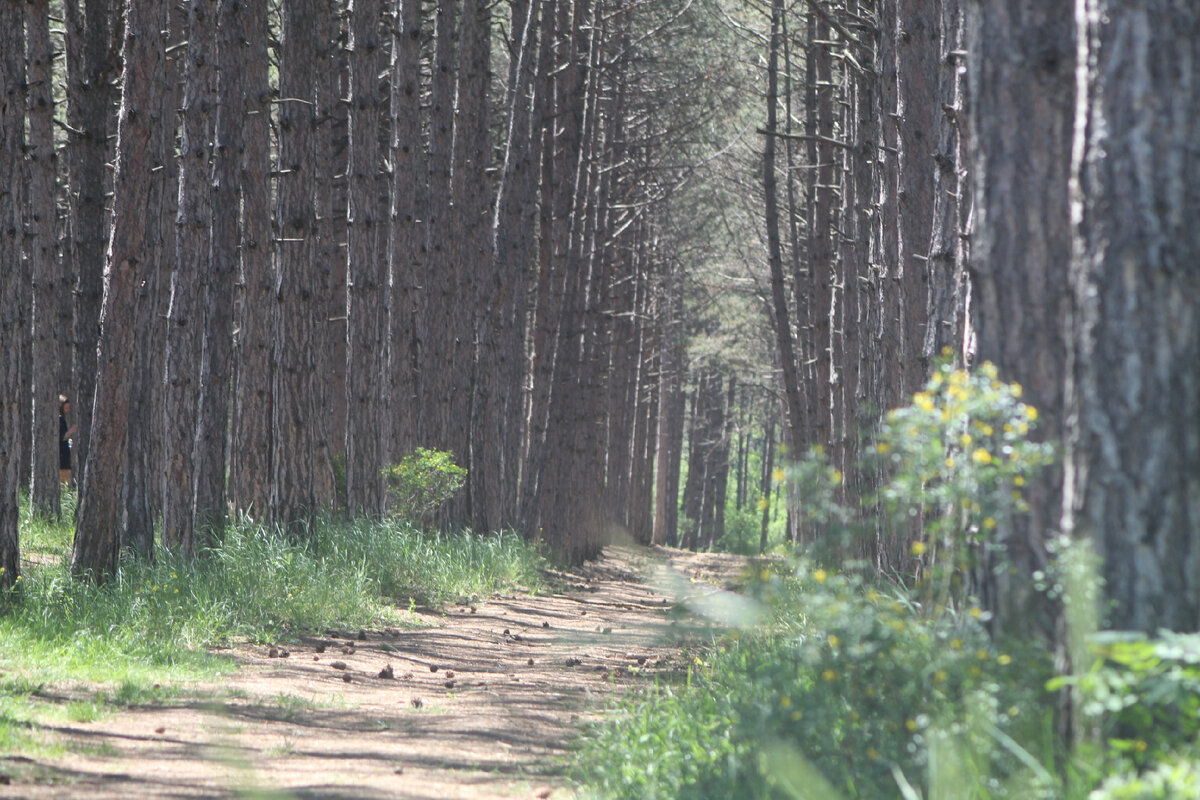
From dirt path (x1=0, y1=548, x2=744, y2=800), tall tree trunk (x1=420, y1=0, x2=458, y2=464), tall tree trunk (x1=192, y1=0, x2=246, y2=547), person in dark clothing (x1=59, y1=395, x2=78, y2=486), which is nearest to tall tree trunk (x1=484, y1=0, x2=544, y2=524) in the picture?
tall tree trunk (x1=420, y1=0, x2=458, y2=464)

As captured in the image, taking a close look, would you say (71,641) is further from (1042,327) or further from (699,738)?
(1042,327)

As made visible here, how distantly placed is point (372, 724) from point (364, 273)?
8.73 metres

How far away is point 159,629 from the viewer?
26.8ft

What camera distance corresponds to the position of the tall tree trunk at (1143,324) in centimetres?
357

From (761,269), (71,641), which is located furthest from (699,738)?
(761,269)

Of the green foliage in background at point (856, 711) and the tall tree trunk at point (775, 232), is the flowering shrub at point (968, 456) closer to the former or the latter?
the green foliage in background at point (856, 711)

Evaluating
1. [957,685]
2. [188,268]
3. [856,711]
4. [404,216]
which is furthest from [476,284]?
[957,685]

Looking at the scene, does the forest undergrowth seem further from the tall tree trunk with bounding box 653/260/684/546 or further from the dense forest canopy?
the tall tree trunk with bounding box 653/260/684/546

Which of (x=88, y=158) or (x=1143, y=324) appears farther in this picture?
(x=88, y=158)

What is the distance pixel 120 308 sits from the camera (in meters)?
9.41

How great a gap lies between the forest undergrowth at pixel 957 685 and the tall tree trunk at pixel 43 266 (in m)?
9.48

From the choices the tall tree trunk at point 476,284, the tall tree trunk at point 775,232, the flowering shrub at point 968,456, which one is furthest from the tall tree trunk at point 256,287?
the flowering shrub at point 968,456

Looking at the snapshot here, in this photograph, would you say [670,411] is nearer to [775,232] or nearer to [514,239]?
[514,239]

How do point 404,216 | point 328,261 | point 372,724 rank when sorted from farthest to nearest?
point 328,261 < point 404,216 < point 372,724
